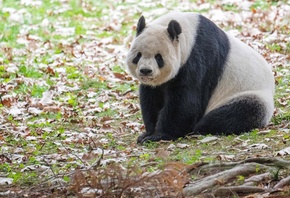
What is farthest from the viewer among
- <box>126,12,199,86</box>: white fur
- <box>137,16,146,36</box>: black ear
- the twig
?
<box>137,16,146,36</box>: black ear

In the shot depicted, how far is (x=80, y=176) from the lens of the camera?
477 centimetres

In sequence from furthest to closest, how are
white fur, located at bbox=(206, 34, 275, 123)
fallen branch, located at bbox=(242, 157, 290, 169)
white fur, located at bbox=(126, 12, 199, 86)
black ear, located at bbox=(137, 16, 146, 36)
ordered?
1. white fur, located at bbox=(206, 34, 275, 123)
2. black ear, located at bbox=(137, 16, 146, 36)
3. white fur, located at bbox=(126, 12, 199, 86)
4. fallen branch, located at bbox=(242, 157, 290, 169)

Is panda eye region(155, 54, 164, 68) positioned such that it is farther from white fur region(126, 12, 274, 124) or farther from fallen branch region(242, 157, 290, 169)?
fallen branch region(242, 157, 290, 169)

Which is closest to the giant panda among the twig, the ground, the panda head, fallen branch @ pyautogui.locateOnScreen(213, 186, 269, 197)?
the panda head

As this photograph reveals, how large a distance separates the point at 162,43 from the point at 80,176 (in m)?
3.27

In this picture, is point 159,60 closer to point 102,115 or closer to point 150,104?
point 150,104

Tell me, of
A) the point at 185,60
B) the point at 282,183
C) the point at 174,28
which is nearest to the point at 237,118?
the point at 185,60

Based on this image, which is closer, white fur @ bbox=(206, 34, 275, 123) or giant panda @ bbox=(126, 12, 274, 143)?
giant panda @ bbox=(126, 12, 274, 143)

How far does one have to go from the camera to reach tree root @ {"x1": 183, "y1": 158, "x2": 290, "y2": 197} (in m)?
5.01

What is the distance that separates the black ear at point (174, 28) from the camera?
25.2 ft

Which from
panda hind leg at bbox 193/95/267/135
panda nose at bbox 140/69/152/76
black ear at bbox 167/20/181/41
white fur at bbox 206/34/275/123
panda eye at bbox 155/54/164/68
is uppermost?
black ear at bbox 167/20/181/41

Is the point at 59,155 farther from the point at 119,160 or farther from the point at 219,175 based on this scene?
the point at 219,175

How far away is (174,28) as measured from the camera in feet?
25.3

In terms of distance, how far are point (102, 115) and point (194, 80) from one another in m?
2.17
